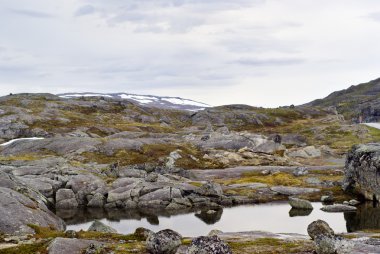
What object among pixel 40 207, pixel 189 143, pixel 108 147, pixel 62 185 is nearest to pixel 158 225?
pixel 40 207

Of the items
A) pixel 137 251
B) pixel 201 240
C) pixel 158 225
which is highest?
pixel 201 240

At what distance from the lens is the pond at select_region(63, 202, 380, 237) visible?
74.9 metres

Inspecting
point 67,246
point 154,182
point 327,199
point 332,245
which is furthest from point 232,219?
point 67,246

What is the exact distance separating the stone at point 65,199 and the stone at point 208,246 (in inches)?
2890

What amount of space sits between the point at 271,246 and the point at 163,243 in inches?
516

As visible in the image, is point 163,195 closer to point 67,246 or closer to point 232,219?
point 232,219

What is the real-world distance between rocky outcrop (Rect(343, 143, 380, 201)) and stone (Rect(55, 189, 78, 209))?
66.9 m

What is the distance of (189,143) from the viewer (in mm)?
177000

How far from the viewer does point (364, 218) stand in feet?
266

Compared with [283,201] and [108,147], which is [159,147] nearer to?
[108,147]

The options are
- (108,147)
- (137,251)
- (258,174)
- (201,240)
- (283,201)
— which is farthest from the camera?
(108,147)

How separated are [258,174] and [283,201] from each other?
29701 millimetres

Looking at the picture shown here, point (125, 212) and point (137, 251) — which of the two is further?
point (125, 212)

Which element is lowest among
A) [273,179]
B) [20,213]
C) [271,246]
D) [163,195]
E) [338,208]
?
[338,208]
